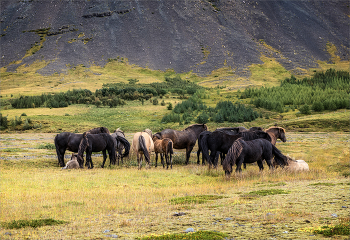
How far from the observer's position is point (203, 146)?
20.1m

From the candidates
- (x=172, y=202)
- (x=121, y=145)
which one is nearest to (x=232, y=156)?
(x=172, y=202)

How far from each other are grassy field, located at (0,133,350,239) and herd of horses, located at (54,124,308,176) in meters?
1.02

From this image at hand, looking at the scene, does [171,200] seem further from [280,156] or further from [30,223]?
[280,156]

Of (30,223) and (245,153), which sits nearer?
(30,223)

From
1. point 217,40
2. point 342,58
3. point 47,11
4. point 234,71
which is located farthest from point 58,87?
point 342,58

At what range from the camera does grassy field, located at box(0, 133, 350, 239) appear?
819 centimetres

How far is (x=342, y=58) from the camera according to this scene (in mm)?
128750

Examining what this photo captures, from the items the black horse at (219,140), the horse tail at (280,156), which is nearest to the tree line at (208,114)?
the black horse at (219,140)

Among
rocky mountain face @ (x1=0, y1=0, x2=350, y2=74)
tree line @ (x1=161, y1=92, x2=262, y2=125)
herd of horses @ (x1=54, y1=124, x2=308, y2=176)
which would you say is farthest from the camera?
rocky mountain face @ (x1=0, y1=0, x2=350, y2=74)

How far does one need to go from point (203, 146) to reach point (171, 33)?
113166 millimetres

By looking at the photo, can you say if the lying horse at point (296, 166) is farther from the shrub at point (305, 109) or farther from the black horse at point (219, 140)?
the shrub at point (305, 109)

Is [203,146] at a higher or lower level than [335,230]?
higher

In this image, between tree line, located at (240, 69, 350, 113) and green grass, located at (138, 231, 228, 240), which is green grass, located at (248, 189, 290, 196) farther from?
tree line, located at (240, 69, 350, 113)

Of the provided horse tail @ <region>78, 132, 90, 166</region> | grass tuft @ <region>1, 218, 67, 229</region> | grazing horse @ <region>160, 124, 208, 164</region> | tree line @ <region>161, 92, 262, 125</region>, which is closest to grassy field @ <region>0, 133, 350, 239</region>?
grass tuft @ <region>1, 218, 67, 229</region>
